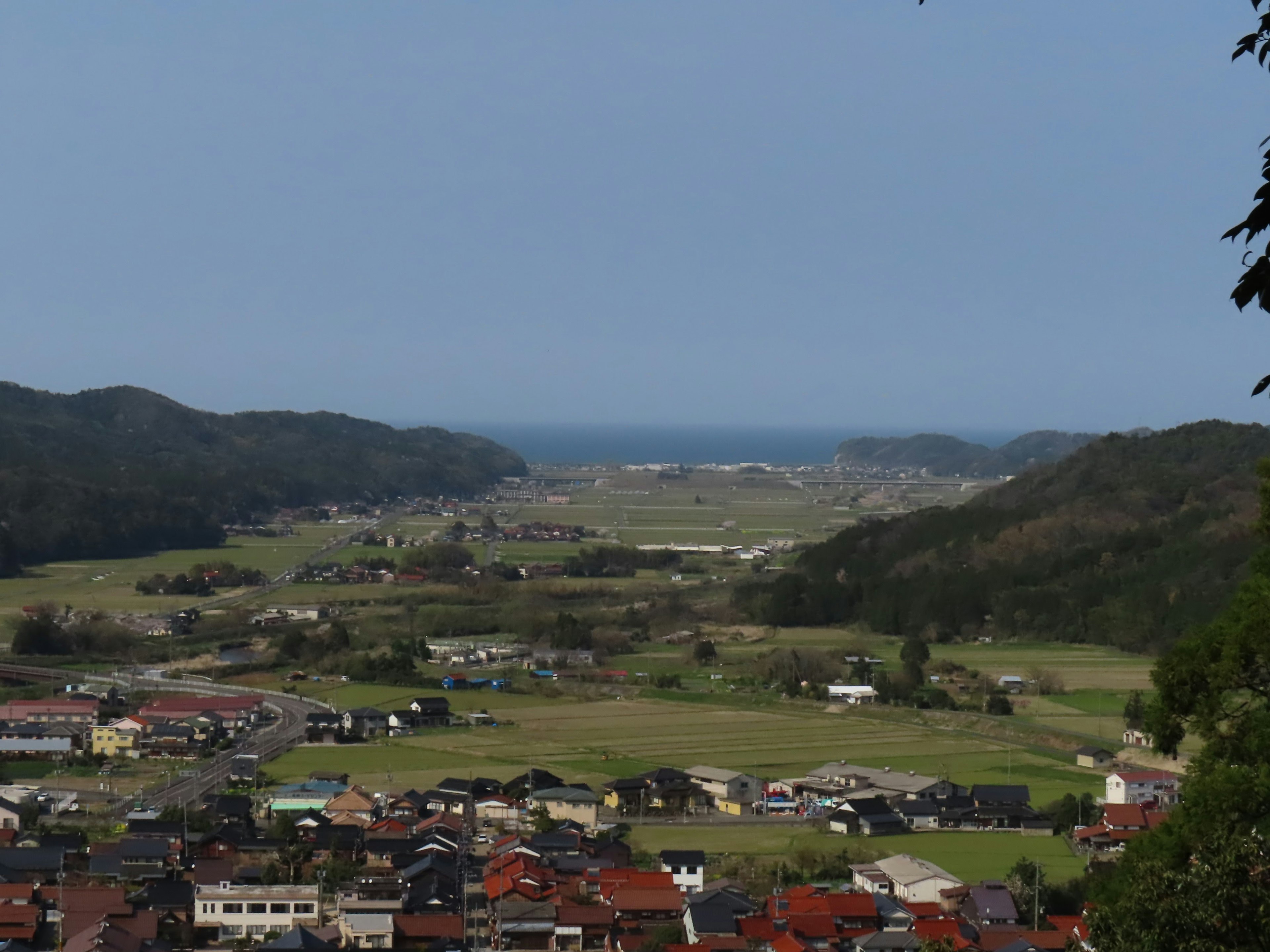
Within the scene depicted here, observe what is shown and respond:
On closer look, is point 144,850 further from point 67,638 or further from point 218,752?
point 67,638

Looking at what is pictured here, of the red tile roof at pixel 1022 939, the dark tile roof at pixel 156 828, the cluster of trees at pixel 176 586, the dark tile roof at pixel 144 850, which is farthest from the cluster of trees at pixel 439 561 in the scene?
the red tile roof at pixel 1022 939

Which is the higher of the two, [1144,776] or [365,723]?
[1144,776]

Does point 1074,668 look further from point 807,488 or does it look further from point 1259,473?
point 807,488

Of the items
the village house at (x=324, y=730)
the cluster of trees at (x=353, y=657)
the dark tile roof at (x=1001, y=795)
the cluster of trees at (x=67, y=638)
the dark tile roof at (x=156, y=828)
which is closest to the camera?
the dark tile roof at (x=156, y=828)

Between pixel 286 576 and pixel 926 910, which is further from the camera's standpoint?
pixel 286 576

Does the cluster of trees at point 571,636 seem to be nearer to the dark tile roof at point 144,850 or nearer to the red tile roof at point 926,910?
the dark tile roof at point 144,850

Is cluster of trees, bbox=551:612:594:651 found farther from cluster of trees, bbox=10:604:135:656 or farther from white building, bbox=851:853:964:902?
white building, bbox=851:853:964:902

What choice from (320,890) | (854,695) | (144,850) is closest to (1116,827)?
(320,890)
